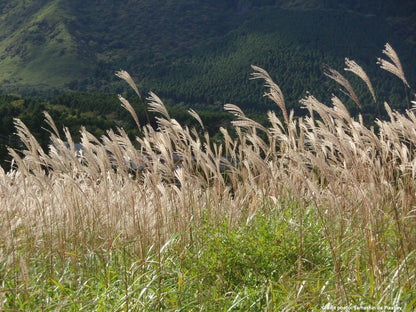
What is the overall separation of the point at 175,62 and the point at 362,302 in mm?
189097

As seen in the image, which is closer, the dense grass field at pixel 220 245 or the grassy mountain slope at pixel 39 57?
the dense grass field at pixel 220 245

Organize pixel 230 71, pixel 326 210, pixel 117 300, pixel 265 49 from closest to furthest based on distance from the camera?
1. pixel 117 300
2. pixel 326 210
3. pixel 230 71
4. pixel 265 49

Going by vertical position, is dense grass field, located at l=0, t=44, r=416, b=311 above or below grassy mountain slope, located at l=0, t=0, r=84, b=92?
above

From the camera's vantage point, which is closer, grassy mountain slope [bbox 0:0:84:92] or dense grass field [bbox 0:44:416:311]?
dense grass field [bbox 0:44:416:311]

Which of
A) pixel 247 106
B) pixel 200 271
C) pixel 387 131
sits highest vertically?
pixel 387 131

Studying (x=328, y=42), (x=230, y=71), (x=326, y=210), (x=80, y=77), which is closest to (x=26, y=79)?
(x=80, y=77)

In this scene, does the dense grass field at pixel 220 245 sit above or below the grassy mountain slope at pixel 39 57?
above

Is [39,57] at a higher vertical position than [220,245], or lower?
lower

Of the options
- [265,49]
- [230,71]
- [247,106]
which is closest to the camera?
[247,106]

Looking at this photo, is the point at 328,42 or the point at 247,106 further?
the point at 328,42

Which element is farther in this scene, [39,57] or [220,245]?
[39,57]

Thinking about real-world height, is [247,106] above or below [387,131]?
below

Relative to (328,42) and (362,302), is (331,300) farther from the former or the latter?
(328,42)

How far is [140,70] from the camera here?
180625 millimetres
